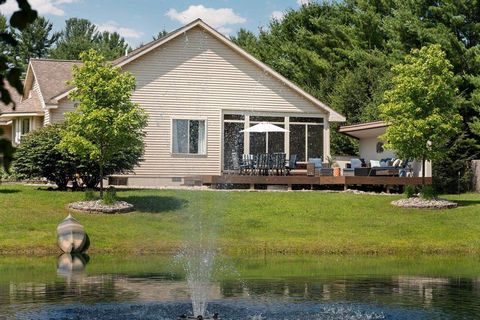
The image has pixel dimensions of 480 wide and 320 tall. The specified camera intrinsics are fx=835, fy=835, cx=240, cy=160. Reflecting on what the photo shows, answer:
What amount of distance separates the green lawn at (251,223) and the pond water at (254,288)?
120 centimetres

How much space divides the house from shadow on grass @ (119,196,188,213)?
712 cm

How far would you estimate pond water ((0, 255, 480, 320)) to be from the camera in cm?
1264

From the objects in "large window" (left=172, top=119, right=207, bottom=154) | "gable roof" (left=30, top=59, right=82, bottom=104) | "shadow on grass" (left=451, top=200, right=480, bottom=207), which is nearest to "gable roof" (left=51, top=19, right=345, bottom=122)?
"gable roof" (left=30, top=59, right=82, bottom=104)

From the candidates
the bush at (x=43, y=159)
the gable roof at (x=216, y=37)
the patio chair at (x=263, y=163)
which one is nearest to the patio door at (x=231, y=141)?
the gable roof at (x=216, y=37)

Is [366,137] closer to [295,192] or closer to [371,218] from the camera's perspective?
[295,192]

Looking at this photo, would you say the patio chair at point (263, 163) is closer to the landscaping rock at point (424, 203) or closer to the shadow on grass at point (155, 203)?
the shadow on grass at point (155, 203)

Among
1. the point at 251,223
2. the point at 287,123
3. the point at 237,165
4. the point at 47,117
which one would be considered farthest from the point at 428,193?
the point at 47,117

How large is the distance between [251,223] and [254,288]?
9505mm

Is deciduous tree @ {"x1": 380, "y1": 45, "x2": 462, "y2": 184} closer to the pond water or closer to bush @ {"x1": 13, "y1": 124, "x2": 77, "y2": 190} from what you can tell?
the pond water

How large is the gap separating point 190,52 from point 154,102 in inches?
107

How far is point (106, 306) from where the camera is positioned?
13086mm

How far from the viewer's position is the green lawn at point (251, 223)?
22.5 metres

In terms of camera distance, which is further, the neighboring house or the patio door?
the patio door

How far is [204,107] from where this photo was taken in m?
36.8
